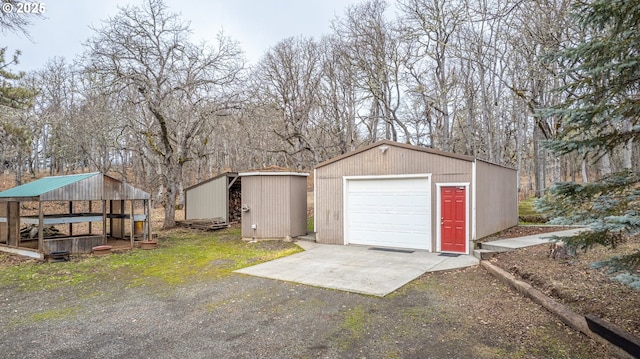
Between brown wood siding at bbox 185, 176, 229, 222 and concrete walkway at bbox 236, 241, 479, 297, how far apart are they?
24.1 feet

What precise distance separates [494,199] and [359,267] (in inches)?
197

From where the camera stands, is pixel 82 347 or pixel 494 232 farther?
pixel 494 232

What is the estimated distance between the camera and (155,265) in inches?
302

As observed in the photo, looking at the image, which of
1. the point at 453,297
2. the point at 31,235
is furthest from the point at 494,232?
the point at 31,235

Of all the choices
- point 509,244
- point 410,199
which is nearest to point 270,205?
point 410,199

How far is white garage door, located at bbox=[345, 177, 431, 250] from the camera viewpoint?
29.5 ft

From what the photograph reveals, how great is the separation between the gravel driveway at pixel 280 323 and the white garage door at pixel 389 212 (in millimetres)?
3202

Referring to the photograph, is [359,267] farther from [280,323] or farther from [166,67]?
[166,67]

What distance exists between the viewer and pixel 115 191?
9.47 meters

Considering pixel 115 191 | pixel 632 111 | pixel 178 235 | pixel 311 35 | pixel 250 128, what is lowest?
pixel 178 235

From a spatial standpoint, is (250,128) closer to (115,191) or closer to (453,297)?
(115,191)

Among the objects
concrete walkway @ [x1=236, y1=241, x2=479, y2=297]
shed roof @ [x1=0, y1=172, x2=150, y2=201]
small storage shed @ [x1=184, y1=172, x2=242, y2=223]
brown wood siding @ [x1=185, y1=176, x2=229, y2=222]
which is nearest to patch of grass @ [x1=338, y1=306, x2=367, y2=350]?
concrete walkway @ [x1=236, y1=241, x2=479, y2=297]

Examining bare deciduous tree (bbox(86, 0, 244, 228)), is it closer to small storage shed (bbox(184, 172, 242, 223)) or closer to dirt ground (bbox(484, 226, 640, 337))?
small storage shed (bbox(184, 172, 242, 223))

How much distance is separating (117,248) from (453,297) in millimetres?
8665
